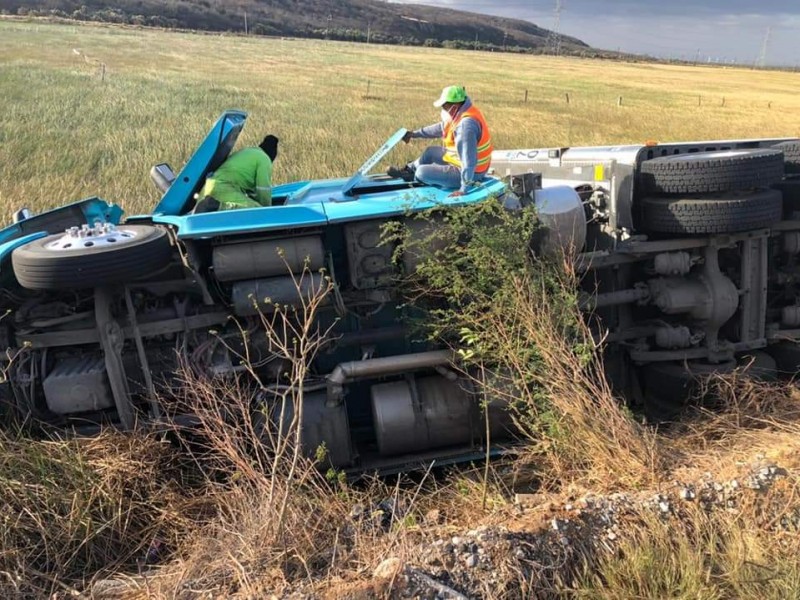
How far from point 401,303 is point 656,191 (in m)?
2.03

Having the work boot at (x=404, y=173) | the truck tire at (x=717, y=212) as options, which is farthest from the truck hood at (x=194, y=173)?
the truck tire at (x=717, y=212)

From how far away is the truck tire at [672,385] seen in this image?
4688 mm

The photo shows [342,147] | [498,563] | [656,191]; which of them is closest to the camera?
[498,563]

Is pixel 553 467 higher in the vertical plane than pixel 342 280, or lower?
lower

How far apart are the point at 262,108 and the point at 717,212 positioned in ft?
53.4

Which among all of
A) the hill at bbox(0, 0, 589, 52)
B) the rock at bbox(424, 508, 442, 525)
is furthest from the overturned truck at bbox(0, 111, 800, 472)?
the hill at bbox(0, 0, 589, 52)

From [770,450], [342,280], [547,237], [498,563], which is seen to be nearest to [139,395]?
[342,280]

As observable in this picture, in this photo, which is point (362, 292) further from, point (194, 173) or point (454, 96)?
point (454, 96)

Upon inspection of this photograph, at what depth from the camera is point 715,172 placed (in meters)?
4.39

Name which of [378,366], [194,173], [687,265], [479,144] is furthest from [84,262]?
[687,265]

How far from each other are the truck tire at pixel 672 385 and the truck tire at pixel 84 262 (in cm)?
358

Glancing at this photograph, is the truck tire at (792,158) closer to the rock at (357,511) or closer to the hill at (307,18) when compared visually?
the rock at (357,511)

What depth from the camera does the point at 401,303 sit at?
4.39 meters

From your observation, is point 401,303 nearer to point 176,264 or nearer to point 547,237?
point 547,237
